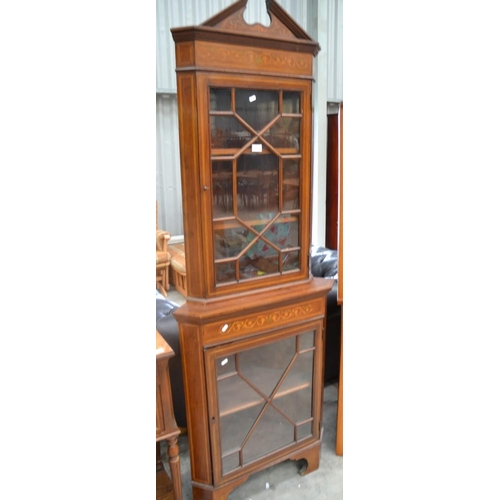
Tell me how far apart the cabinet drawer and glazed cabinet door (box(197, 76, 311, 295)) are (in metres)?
0.09

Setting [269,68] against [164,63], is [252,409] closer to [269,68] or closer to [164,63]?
[269,68]

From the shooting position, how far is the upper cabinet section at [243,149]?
99cm

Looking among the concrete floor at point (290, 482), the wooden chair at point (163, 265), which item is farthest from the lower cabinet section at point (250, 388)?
the wooden chair at point (163, 265)

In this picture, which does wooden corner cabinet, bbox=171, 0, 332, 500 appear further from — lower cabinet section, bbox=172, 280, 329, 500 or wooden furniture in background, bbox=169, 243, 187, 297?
wooden furniture in background, bbox=169, 243, 187, 297

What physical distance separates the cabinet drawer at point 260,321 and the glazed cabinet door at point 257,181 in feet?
0.29

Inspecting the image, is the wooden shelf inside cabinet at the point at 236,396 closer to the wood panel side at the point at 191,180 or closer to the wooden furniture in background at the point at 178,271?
the wood panel side at the point at 191,180

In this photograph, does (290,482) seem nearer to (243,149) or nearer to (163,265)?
(243,149)

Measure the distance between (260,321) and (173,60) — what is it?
8.06 ft

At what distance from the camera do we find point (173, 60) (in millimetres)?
2939
